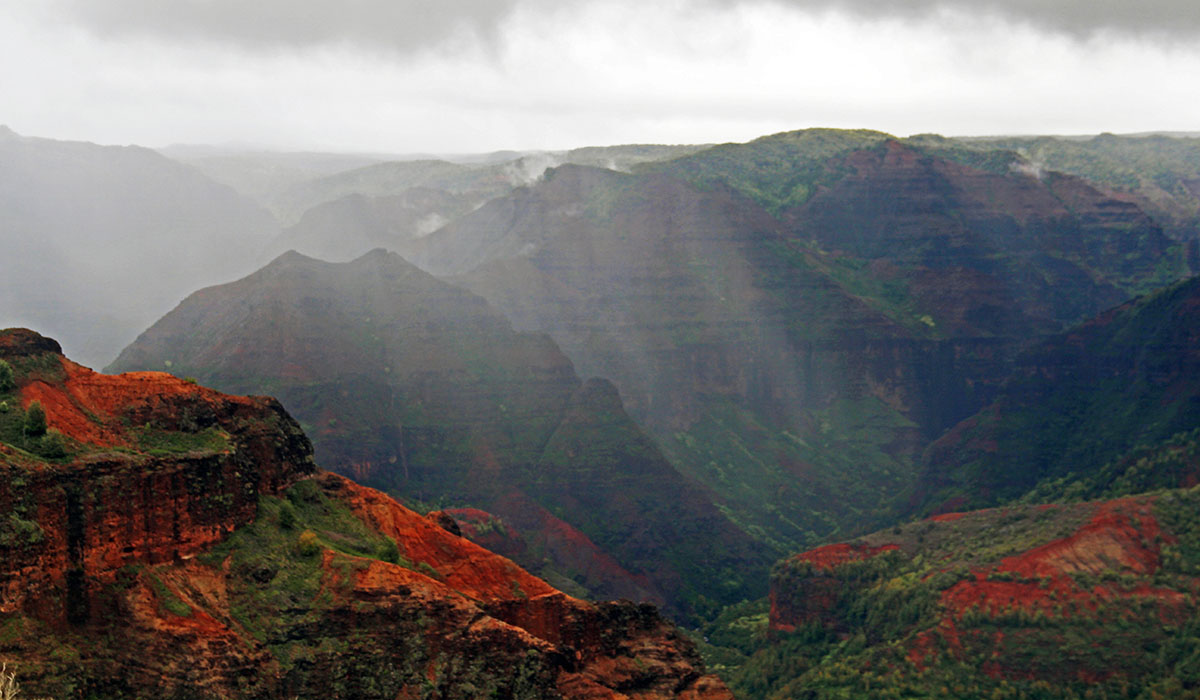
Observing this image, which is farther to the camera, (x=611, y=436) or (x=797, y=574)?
(x=611, y=436)

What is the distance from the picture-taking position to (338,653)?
204 ft

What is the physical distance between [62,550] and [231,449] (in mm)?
11451

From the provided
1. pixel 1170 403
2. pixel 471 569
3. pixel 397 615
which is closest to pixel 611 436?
pixel 1170 403

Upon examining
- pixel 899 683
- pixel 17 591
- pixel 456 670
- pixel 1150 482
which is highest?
pixel 17 591

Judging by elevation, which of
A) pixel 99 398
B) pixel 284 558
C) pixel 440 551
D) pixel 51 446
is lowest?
pixel 440 551

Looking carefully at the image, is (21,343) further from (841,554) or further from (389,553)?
(841,554)

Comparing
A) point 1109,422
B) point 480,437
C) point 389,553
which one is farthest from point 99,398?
point 1109,422

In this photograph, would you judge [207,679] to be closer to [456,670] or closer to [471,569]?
[456,670]

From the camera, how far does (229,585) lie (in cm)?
6281

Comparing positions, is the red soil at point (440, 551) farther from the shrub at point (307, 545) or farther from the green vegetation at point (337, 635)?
the green vegetation at point (337, 635)

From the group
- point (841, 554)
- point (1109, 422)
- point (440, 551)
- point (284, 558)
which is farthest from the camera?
point (1109, 422)

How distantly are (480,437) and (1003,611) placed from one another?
8988 cm

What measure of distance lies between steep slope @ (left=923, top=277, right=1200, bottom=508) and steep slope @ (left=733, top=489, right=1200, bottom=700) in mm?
29352

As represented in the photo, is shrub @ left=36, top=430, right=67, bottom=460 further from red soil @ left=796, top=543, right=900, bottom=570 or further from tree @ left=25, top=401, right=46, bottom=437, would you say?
red soil @ left=796, top=543, right=900, bottom=570
